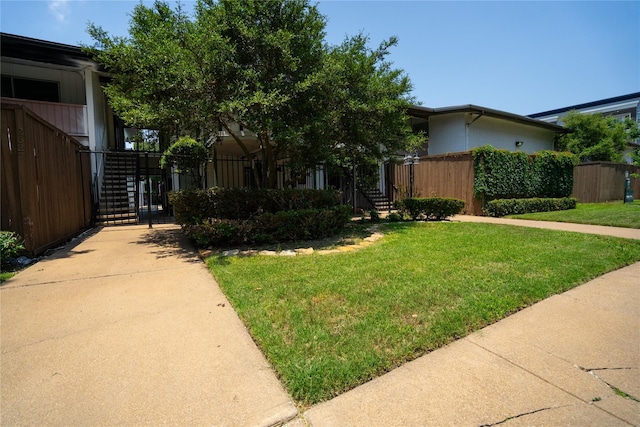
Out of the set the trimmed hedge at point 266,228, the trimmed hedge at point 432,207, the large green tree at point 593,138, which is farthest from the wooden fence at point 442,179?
the large green tree at point 593,138

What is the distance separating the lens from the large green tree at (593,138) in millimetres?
22578

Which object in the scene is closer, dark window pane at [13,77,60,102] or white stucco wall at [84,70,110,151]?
white stucco wall at [84,70,110,151]

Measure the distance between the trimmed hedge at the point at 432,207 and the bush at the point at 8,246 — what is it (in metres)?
9.71

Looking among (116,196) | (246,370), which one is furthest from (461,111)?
(246,370)

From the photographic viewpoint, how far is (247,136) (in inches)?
427

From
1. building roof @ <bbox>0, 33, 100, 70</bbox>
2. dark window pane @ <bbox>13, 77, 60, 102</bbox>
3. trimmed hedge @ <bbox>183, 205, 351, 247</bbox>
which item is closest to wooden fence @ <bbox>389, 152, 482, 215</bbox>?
trimmed hedge @ <bbox>183, 205, 351, 247</bbox>

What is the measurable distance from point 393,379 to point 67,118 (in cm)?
1368

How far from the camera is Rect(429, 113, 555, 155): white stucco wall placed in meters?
17.2

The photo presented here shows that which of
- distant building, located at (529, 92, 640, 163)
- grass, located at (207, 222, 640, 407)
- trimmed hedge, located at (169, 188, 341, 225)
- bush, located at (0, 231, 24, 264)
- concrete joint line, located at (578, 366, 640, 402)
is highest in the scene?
distant building, located at (529, 92, 640, 163)

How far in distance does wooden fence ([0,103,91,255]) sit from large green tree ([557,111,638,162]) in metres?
29.0

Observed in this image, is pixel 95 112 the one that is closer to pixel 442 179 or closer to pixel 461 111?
pixel 442 179

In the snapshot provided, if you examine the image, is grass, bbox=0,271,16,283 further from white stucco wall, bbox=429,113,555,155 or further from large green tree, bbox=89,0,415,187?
white stucco wall, bbox=429,113,555,155

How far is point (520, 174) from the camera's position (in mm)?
13461

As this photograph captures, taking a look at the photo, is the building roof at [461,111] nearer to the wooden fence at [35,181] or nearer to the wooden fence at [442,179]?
the wooden fence at [442,179]
